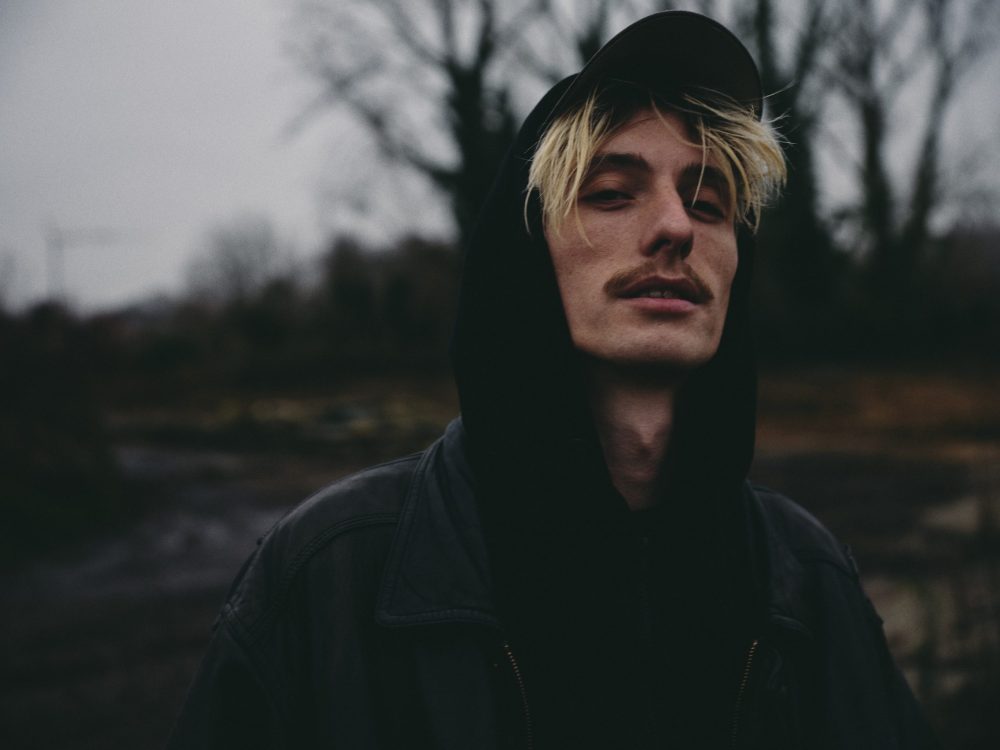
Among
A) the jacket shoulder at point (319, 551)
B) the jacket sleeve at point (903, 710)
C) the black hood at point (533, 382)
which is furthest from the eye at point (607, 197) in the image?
the jacket sleeve at point (903, 710)

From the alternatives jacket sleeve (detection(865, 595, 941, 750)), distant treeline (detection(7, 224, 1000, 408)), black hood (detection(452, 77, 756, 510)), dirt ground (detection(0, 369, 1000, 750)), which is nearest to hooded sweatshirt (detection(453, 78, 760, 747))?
black hood (detection(452, 77, 756, 510))

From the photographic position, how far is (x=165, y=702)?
5.15m

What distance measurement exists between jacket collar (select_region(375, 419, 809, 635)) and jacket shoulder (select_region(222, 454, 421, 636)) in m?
0.05

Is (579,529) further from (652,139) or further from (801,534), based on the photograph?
(652,139)

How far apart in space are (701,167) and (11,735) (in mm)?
5142

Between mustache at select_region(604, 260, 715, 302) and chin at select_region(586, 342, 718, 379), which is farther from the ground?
mustache at select_region(604, 260, 715, 302)

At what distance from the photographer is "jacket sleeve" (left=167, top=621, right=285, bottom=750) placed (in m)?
1.45

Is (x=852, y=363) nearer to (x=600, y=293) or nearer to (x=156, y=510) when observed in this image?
(x=156, y=510)

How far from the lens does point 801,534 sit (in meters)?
1.94

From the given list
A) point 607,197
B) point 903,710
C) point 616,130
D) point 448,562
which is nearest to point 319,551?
point 448,562

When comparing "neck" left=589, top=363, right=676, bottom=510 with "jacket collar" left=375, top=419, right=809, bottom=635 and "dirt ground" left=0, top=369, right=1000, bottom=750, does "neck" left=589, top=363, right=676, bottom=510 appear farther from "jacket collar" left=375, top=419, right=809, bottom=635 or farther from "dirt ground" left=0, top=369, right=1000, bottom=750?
"dirt ground" left=0, top=369, right=1000, bottom=750

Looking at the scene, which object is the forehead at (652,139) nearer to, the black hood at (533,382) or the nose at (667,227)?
the nose at (667,227)

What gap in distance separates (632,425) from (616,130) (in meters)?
0.68

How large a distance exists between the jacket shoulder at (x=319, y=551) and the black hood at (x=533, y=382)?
0.26 m
